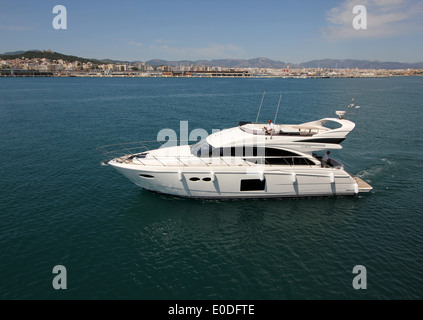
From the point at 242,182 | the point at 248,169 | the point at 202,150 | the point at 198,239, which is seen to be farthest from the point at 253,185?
the point at 198,239

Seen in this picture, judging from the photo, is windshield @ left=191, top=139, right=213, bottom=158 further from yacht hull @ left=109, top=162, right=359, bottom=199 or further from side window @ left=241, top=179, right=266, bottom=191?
side window @ left=241, top=179, right=266, bottom=191

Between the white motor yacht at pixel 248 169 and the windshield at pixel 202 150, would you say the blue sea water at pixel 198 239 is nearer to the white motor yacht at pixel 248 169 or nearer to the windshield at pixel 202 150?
the white motor yacht at pixel 248 169

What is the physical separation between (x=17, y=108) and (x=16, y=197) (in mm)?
44986

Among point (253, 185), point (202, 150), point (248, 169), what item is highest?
point (202, 150)

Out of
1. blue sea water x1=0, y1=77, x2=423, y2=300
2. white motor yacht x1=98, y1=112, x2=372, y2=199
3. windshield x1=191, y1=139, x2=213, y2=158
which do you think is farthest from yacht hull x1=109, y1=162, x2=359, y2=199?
windshield x1=191, y1=139, x2=213, y2=158

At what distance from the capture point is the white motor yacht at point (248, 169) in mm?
15539

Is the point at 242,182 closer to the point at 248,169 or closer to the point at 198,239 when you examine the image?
the point at 248,169

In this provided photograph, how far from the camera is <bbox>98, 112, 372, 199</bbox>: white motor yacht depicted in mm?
15539

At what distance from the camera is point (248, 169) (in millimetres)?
15523

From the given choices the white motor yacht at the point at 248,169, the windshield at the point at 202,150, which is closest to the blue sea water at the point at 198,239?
the white motor yacht at the point at 248,169

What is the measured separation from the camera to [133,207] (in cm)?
1619

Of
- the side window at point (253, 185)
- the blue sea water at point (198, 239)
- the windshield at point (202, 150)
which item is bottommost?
the blue sea water at point (198, 239)

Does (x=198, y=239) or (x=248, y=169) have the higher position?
(x=248, y=169)

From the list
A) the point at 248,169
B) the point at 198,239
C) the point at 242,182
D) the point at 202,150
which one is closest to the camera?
the point at 198,239
